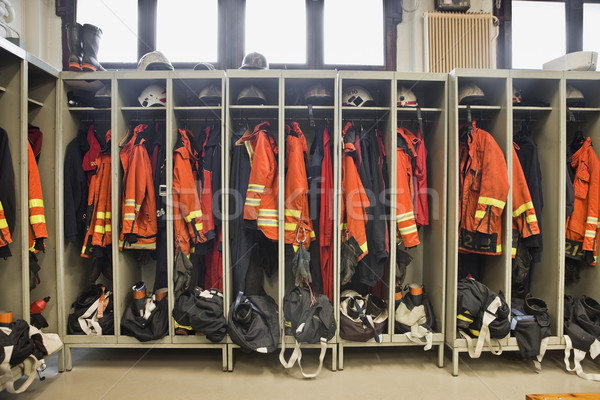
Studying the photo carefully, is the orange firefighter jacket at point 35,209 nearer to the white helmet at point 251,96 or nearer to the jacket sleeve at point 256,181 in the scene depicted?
the jacket sleeve at point 256,181

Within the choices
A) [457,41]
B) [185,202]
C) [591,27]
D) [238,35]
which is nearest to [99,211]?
Answer: [185,202]

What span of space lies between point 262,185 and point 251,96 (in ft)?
2.10

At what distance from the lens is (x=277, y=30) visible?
10.1ft

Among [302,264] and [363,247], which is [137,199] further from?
[363,247]

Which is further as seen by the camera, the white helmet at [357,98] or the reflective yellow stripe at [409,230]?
the white helmet at [357,98]

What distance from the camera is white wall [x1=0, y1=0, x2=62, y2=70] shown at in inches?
111

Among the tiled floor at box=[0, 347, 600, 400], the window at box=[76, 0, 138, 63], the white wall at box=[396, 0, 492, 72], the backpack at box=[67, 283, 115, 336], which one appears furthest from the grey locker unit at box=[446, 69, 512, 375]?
the window at box=[76, 0, 138, 63]

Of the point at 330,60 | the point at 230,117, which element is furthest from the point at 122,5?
the point at 330,60

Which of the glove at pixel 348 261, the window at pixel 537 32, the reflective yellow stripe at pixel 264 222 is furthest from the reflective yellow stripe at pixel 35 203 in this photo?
the window at pixel 537 32

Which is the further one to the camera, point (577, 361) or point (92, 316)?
point (92, 316)

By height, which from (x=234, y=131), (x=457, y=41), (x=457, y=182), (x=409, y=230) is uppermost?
(x=457, y=41)

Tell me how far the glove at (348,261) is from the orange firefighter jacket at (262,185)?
1.61 ft

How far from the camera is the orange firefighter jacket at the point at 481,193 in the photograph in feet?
7.09

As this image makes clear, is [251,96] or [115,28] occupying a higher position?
[115,28]
